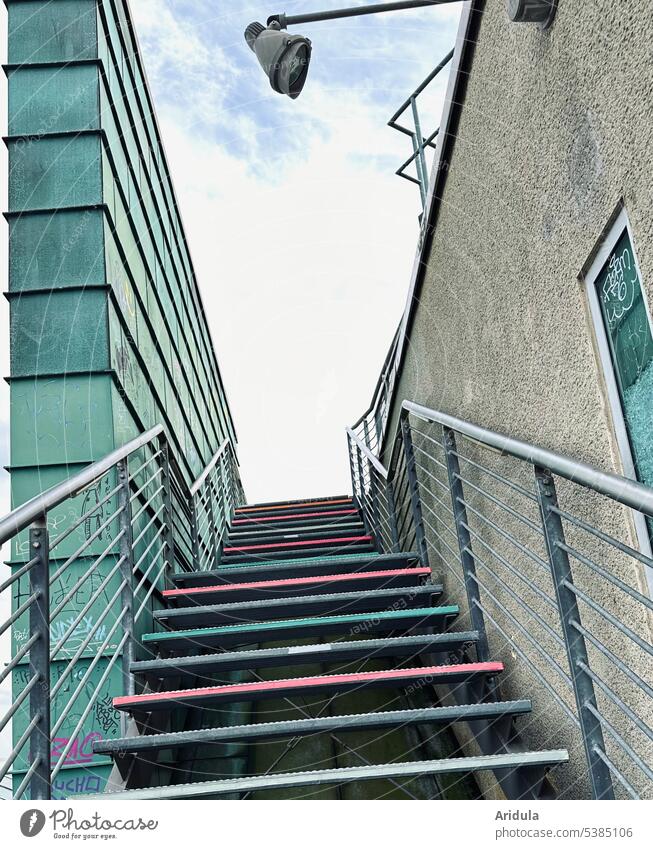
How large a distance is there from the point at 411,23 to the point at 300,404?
2344mm

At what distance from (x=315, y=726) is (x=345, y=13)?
1.81m

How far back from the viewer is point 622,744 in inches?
51.4

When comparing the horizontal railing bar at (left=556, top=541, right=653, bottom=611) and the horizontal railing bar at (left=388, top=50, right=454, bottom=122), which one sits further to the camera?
the horizontal railing bar at (left=388, top=50, right=454, bottom=122)

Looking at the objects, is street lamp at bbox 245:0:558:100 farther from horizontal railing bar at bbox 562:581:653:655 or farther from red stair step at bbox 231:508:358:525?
red stair step at bbox 231:508:358:525

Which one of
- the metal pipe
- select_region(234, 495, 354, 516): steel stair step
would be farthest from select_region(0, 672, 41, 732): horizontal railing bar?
select_region(234, 495, 354, 516): steel stair step

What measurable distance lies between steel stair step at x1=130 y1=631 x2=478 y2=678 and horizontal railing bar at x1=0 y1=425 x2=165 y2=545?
57 centimetres

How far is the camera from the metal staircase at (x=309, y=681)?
68.1 inches

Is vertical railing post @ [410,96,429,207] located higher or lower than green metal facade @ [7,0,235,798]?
higher

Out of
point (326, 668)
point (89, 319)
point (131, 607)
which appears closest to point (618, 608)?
point (131, 607)

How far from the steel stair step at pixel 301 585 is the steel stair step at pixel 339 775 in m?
1.11

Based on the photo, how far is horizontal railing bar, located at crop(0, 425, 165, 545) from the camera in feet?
4.65

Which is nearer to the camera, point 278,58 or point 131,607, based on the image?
point 278,58

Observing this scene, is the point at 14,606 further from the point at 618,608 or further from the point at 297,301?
the point at 297,301

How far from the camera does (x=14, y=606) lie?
7.93ft
